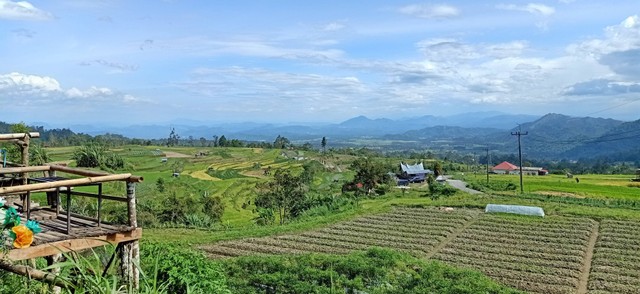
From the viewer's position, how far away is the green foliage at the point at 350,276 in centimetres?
1140

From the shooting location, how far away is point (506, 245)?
2062 cm

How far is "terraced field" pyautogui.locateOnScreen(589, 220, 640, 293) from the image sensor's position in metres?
14.9

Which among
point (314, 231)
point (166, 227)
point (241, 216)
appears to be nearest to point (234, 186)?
point (241, 216)

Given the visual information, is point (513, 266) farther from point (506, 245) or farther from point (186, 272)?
point (186, 272)

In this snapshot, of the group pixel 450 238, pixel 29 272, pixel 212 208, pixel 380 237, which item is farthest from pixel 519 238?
pixel 29 272

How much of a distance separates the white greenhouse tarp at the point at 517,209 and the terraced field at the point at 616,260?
3.38 metres

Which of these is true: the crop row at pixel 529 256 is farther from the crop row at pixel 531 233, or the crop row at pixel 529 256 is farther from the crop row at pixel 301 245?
the crop row at pixel 301 245

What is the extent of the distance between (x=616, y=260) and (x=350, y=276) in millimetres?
11111

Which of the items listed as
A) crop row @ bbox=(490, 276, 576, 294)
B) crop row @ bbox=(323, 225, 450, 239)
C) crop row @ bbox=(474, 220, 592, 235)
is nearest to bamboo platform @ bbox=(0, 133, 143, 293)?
crop row @ bbox=(490, 276, 576, 294)

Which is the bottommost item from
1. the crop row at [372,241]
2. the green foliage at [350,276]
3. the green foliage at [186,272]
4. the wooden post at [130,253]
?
the crop row at [372,241]

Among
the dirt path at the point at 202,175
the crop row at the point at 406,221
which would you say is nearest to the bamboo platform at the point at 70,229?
the crop row at the point at 406,221

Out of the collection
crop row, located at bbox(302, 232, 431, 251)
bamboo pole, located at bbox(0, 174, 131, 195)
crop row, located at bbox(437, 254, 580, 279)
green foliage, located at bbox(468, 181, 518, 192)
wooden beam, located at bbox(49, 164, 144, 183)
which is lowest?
green foliage, located at bbox(468, 181, 518, 192)

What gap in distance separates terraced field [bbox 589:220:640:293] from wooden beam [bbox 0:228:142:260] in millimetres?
13493

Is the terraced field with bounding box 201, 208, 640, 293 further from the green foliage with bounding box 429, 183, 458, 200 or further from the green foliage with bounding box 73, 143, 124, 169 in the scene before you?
the green foliage with bounding box 73, 143, 124, 169
